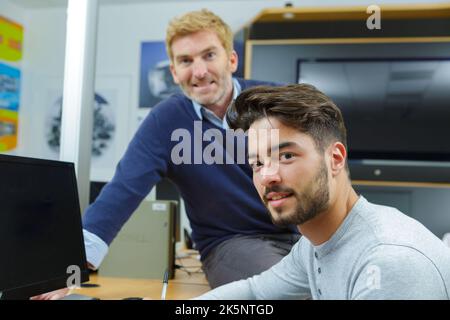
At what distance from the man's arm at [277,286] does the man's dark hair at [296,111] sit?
298 mm

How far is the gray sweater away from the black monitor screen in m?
1.47

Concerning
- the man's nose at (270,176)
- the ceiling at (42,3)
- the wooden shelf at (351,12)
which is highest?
the ceiling at (42,3)

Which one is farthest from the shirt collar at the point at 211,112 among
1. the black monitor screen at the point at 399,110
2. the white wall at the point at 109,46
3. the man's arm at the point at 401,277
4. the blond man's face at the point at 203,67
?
the white wall at the point at 109,46

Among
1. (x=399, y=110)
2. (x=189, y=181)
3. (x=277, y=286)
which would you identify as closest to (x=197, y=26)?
(x=189, y=181)

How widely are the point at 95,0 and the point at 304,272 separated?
29.7 inches

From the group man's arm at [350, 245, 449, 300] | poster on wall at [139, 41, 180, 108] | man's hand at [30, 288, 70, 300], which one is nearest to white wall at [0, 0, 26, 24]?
poster on wall at [139, 41, 180, 108]

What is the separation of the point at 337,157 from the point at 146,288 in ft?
2.31

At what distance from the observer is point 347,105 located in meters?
2.22

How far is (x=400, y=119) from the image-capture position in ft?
7.27

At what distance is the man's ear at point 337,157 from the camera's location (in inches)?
28.7

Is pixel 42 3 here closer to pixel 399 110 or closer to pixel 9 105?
pixel 9 105

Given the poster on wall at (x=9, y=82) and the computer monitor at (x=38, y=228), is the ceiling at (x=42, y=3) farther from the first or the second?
the computer monitor at (x=38, y=228)

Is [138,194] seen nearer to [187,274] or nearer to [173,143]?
[173,143]

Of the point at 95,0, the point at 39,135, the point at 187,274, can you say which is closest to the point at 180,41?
the point at 95,0
